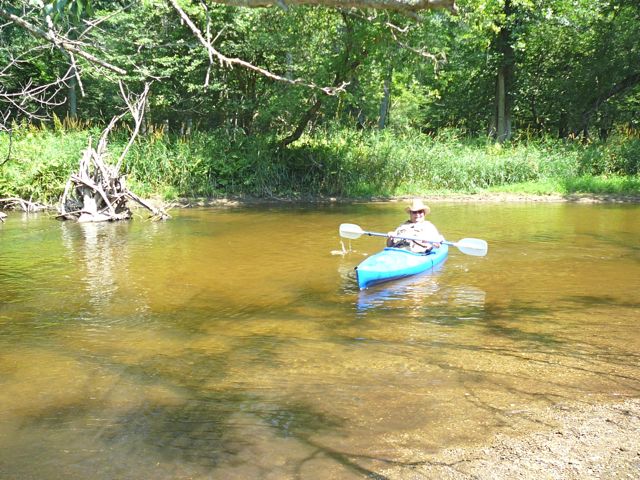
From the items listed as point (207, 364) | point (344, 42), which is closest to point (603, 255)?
point (207, 364)

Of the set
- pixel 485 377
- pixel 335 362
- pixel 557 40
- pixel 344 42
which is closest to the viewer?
pixel 485 377

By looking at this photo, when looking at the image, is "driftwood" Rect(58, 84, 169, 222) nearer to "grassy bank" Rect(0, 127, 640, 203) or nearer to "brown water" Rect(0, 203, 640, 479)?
"grassy bank" Rect(0, 127, 640, 203)

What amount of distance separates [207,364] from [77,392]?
3.34 ft

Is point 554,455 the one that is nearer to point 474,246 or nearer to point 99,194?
point 474,246

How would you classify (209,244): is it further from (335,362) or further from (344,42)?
(344,42)

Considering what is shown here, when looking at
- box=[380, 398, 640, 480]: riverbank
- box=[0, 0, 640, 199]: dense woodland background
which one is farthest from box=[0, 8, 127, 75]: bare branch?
box=[0, 0, 640, 199]: dense woodland background

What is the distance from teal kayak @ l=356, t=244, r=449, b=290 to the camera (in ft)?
25.8

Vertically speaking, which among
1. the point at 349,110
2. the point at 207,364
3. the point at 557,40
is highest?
the point at 557,40

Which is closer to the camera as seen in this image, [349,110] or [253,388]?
[253,388]

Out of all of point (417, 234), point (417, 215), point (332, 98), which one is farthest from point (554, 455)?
point (332, 98)

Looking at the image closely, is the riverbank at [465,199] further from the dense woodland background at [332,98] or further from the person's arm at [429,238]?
the person's arm at [429,238]

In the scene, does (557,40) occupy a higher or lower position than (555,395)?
higher

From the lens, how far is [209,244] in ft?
36.9

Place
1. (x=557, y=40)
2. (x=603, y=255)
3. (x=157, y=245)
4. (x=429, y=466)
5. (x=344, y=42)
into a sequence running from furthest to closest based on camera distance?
(x=557, y=40)
(x=344, y=42)
(x=157, y=245)
(x=603, y=255)
(x=429, y=466)
